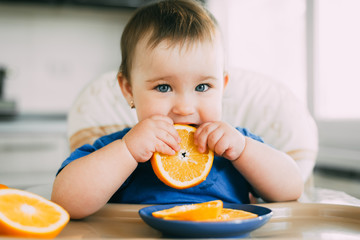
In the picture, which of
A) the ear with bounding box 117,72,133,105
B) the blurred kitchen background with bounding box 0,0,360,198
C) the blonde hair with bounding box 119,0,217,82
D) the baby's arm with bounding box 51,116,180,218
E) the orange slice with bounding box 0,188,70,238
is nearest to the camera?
the orange slice with bounding box 0,188,70,238

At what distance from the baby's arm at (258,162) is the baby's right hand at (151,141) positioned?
6 cm

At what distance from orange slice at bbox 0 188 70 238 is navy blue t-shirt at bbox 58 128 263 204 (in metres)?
0.30

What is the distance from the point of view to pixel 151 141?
80 centimetres

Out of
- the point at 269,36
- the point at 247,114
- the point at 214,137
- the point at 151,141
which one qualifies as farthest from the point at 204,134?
the point at 269,36

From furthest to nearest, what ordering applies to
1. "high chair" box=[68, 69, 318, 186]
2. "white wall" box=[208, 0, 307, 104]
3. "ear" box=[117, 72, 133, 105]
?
"white wall" box=[208, 0, 307, 104]
"high chair" box=[68, 69, 318, 186]
"ear" box=[117, 72, 133, 105]

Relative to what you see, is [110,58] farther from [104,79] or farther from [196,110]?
[196,110]

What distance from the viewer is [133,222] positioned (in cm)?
75

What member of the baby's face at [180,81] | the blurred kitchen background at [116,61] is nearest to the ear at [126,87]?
the baby's face at [180,81]

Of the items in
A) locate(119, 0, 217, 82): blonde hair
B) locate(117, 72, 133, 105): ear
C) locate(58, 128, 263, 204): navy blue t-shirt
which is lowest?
Result: locate(58, 128, 263, 204): navy blue t-shirt

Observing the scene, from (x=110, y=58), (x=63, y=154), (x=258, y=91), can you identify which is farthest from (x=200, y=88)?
(x=110, y=58)

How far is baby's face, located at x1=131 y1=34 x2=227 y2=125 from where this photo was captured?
0.88m

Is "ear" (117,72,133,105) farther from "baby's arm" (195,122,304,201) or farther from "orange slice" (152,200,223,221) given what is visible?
"orange slice" (152,200,223,221)

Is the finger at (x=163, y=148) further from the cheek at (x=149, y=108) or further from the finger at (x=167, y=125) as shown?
the cheek at (x=149, y=108)

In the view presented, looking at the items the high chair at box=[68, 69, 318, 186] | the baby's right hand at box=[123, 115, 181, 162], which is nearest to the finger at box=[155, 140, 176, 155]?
the baby's right hand at box=[123, 115, 181, 162]
